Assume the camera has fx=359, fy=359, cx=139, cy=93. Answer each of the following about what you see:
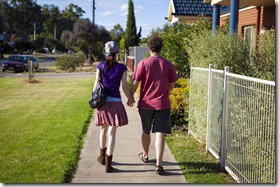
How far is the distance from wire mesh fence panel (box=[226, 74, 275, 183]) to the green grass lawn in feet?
7.03

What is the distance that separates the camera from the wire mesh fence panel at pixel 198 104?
6.00m

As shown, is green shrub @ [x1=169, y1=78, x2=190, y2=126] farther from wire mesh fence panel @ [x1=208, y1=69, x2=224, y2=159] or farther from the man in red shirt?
the man in red shirt

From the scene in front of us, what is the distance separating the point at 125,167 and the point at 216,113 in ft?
5.12

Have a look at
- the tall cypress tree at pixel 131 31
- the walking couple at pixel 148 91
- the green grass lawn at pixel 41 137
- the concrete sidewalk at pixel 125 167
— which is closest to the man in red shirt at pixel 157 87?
the walking couple at pixel 148 91

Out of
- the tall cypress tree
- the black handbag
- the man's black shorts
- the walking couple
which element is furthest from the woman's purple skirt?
the tall cypress tree

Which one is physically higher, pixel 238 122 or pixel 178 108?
pixel 238 122

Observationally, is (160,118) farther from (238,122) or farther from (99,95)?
(238,122)

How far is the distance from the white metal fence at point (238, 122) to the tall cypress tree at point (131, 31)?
1369 inches

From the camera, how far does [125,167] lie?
16.4ft

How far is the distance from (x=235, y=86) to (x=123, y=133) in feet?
10.2

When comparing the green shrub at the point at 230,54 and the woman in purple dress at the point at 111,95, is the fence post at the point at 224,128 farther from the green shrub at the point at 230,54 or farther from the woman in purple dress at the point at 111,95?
the green shrub at the point at 230,54

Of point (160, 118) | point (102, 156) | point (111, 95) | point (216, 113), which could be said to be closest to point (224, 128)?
point (216, 113)

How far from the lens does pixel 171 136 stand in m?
6.98

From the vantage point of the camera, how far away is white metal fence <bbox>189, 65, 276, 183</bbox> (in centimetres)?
365
